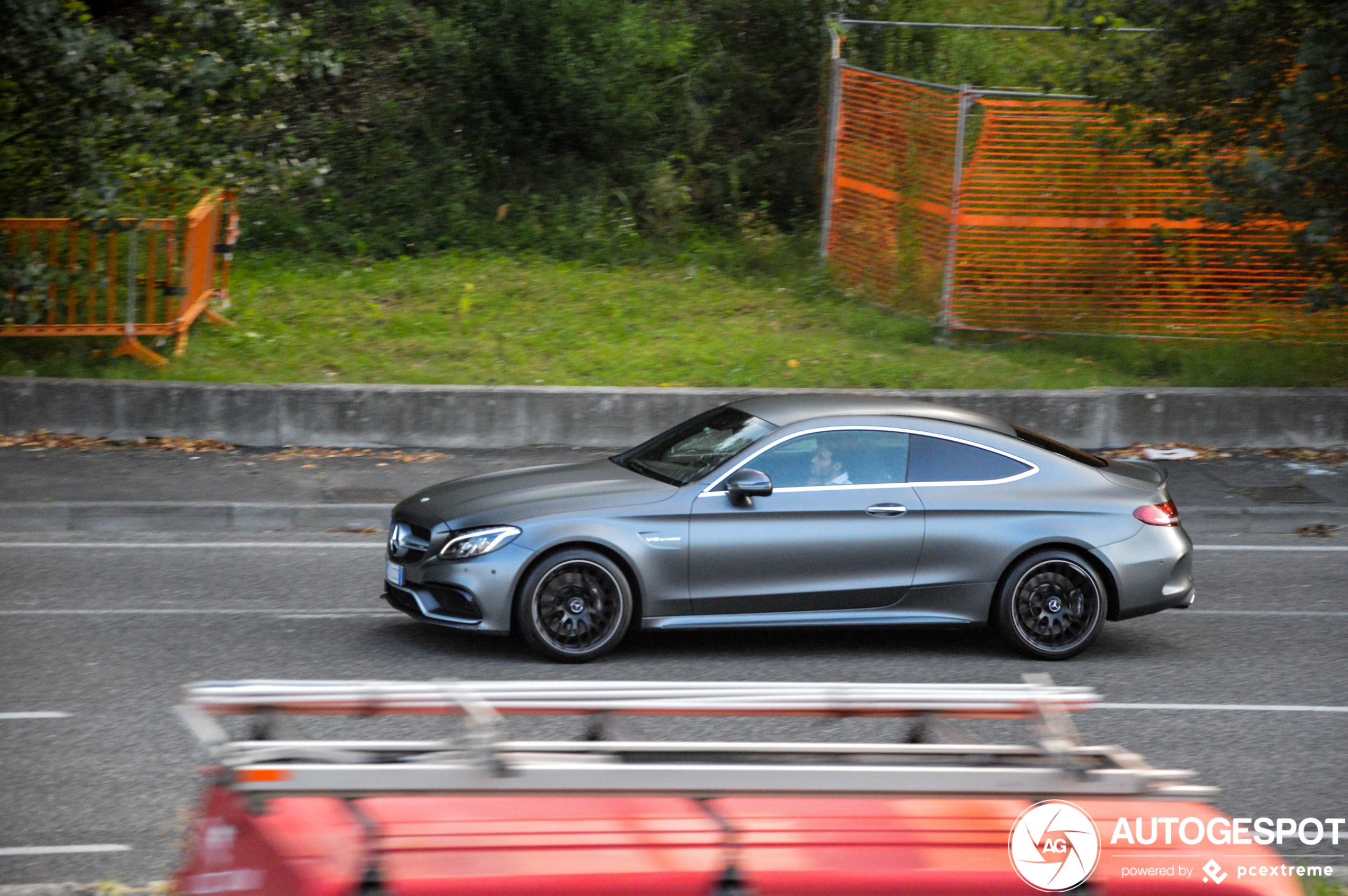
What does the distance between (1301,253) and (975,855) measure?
1293 cm

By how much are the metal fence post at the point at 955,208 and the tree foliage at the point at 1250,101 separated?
129 centimetres

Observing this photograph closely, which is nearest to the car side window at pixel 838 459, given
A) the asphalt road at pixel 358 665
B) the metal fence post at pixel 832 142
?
the asphalt road at pixel 358 665

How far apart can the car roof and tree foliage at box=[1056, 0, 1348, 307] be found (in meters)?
6.12

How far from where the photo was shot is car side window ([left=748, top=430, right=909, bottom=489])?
795 centimetres

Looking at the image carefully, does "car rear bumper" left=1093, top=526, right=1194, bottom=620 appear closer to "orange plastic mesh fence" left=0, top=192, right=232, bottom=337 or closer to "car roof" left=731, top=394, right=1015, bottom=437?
"car roof" left=731, top=394, right=1015, bottom=437

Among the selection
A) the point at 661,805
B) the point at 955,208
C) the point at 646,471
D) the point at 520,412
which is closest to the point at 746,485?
the point at 646,471

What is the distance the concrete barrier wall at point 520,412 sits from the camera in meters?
12.9

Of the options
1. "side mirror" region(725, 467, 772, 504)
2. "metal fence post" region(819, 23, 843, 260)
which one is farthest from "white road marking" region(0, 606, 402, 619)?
"metal fence post" region(819, 23, 843, 260)

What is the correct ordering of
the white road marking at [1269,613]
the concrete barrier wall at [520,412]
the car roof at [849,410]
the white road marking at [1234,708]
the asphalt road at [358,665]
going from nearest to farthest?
the asphalt road at [358,665] → the white road marking at [1234,708] → the car roof at [849,410] → the white road marking at [1269,613] → the concrete barrier wall at [520,412]

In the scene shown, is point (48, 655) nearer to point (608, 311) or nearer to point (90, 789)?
point (90, 789)

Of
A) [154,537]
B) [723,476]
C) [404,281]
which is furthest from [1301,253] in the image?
[154,537]

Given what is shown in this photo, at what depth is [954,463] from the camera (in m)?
8.12

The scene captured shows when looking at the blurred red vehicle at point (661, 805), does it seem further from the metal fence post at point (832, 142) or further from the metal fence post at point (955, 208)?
the metal fence post at point (832, 142)

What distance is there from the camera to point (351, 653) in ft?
25.6
